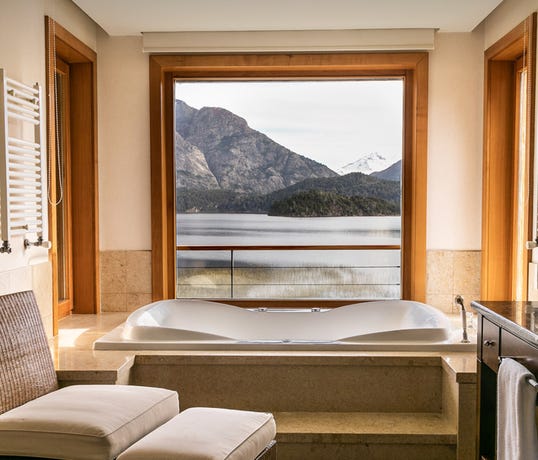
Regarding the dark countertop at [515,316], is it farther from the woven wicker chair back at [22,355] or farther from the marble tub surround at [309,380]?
the woven wicker chair back at [22,355]

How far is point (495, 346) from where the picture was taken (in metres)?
2.45

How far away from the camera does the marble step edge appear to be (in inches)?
123

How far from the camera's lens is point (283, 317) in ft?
14.7

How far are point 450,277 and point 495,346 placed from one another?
2545mm

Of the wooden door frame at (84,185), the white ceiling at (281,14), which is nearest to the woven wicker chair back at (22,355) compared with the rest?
the wooden door frame at (84,185)

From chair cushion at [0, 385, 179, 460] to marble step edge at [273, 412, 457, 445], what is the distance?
0.83m

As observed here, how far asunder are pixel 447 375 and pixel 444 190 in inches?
78.7

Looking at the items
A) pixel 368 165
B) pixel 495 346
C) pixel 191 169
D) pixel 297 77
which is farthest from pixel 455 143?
pixel 495 346

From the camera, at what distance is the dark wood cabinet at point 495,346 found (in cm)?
209

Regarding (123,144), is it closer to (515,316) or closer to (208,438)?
(208,438)

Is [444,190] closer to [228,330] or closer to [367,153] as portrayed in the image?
[367,153]

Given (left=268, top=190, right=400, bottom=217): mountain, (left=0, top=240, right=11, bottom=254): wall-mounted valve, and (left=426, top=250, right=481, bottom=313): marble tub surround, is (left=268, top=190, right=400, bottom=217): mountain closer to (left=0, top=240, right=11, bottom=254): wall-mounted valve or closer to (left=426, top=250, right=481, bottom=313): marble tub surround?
(left=426, top=250, right=481, bottom=313): marble tub surround

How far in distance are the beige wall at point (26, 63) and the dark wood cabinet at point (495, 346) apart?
2.29 meters

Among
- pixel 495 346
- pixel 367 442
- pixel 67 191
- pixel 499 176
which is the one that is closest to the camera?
pixel 495 346
